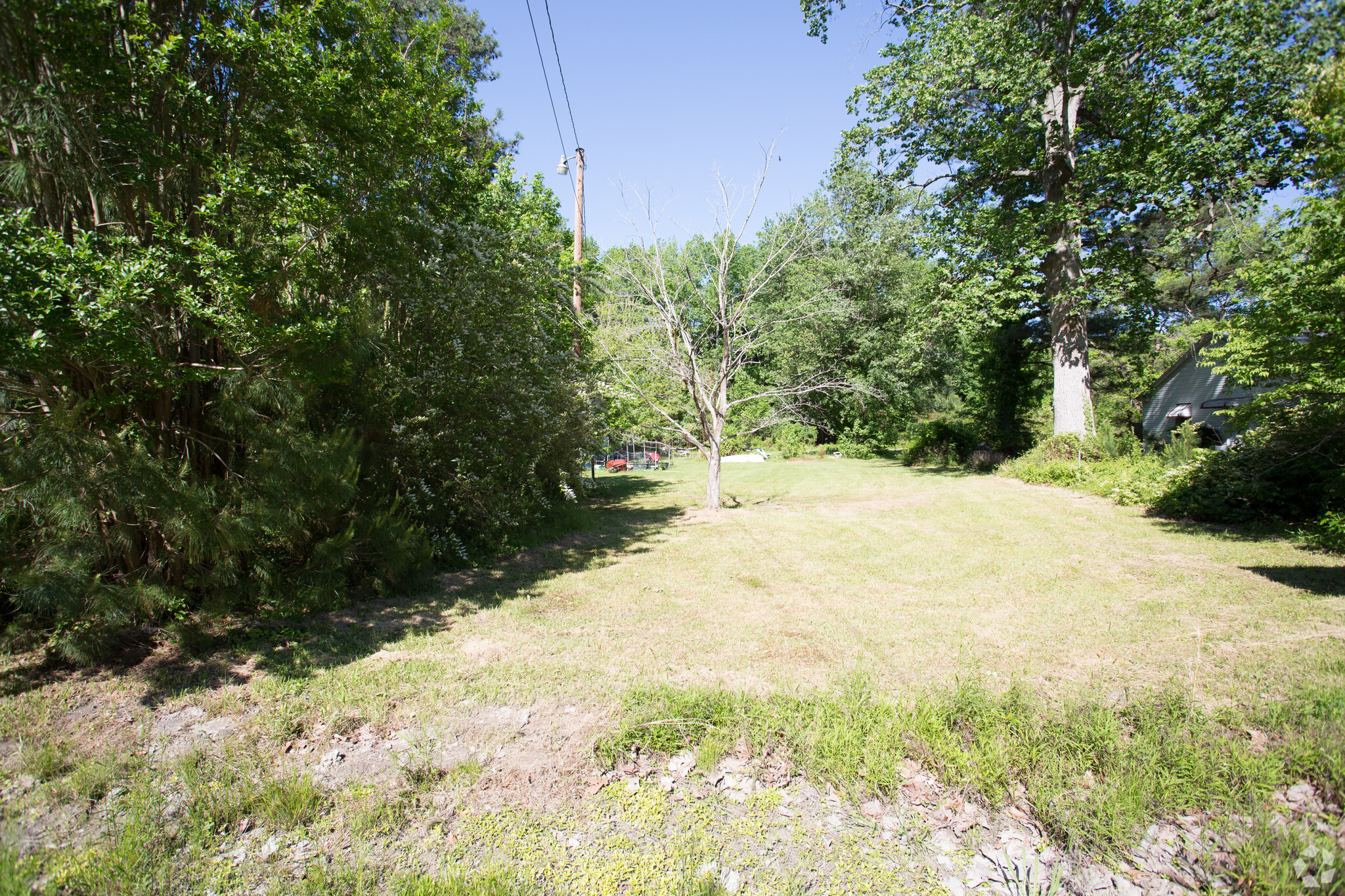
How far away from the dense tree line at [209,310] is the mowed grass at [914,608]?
1845 millimetres

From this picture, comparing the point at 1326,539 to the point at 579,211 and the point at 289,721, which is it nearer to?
the point at 289,721

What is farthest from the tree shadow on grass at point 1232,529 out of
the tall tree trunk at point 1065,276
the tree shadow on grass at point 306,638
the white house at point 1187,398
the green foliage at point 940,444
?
the green foliage at point 940,444

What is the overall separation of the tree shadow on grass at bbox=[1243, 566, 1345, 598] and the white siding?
12.1 meters

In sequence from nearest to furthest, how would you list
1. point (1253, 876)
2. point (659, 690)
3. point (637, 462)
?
point (1253, 876)
point (659, 690)
point (637, 462)

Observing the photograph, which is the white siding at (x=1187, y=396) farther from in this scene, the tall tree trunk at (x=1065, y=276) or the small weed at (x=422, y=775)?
the small weed at (x=422, y=775)

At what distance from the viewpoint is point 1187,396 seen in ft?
64.8

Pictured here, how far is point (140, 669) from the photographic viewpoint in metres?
4.40

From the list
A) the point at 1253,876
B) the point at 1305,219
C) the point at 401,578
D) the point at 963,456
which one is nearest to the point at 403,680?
the point at 401,578

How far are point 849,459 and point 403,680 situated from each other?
26722 mm

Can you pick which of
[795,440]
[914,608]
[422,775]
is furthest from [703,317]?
[795,440]

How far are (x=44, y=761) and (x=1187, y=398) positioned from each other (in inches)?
1036

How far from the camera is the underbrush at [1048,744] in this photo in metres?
2.90

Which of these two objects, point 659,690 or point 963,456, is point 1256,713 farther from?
point 963,456

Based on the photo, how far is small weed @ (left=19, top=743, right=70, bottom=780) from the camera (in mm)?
3164
